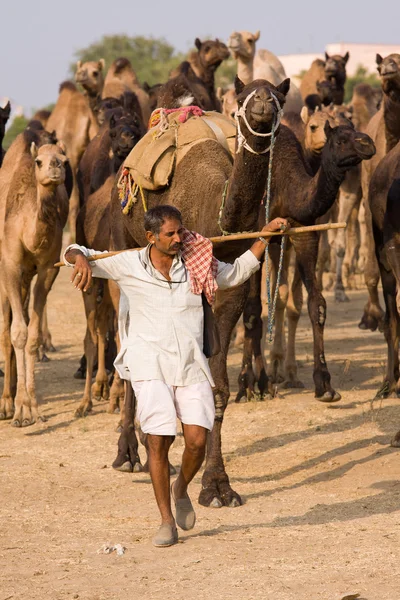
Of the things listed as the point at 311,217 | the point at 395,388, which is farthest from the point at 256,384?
the point at 311,217

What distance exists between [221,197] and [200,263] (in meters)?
1.50

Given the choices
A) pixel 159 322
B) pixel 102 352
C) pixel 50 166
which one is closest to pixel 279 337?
pixel 102 352

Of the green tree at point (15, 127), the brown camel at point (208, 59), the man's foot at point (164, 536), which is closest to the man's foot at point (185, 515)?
the man's foot at point (164, 536)

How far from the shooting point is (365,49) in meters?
63.7

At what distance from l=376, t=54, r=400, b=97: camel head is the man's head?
462 cm

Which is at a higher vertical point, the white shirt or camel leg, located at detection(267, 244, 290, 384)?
the white shirt

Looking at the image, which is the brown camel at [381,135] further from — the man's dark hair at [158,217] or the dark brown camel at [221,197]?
the man's dark hair at [158,217]

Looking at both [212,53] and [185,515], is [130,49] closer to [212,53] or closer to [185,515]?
[212,53]

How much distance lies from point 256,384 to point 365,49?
179 ft

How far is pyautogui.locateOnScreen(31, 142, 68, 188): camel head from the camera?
33.6ft

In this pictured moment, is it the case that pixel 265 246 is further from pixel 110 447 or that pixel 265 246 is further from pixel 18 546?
pixel 110 447

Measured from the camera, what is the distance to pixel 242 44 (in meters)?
16.0

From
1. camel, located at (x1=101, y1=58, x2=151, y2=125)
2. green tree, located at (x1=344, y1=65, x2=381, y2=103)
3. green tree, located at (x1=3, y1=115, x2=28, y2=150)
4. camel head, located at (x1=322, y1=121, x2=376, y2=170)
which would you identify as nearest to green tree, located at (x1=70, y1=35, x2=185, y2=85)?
green tree, located at (x1=344, y1=65, x2=381, y2=103)

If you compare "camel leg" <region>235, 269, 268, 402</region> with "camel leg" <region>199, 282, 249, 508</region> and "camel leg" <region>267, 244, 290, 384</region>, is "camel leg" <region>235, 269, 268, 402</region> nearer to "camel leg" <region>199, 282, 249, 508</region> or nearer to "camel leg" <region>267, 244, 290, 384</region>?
"camel leg" <region>267, 244, 290, 384</region>
